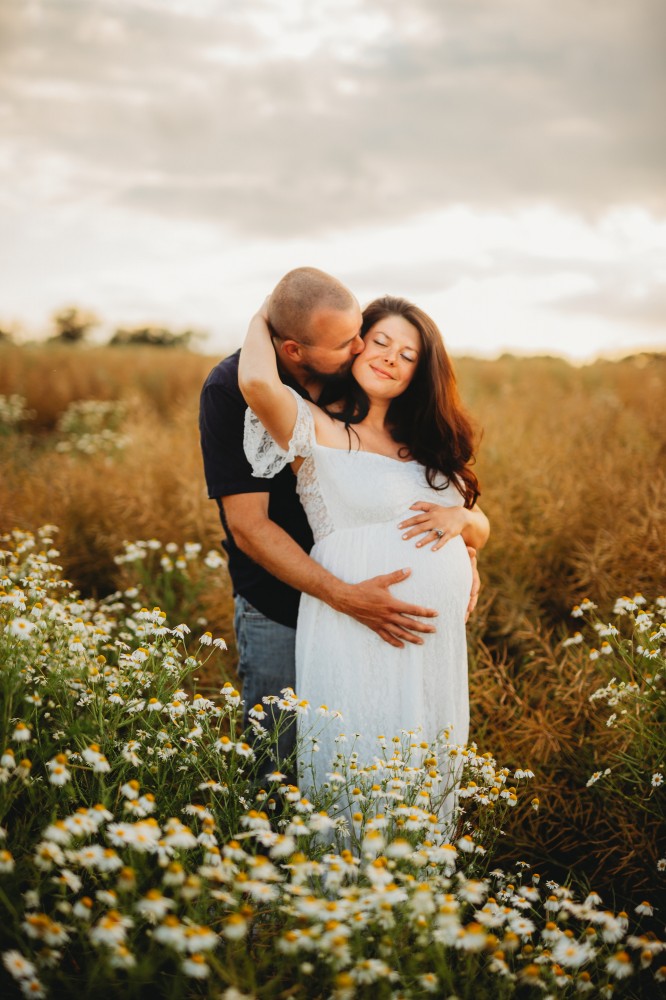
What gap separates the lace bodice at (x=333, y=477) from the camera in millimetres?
2475

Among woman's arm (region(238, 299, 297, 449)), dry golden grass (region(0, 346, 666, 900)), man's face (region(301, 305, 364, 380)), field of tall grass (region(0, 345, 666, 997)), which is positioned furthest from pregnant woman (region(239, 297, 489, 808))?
dry golden grass (region(0, 346, 666, 900))

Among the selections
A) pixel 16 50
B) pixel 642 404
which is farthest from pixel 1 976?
pixel 642 404

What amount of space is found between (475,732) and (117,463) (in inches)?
140

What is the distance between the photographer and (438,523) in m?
2.54

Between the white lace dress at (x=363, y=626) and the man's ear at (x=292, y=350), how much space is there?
171 mm

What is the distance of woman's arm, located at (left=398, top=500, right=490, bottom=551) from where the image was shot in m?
2.51

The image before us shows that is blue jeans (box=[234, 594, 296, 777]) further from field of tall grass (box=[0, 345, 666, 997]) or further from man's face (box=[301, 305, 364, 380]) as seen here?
man's face (box=[301, 305, 364, 380])

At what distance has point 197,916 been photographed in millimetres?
1430

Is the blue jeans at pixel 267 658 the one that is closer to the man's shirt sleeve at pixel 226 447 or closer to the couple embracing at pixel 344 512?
the couple embracing at pixel 344 512

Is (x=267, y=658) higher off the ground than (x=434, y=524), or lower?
lower

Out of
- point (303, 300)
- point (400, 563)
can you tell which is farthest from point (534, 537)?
point (303, 300)

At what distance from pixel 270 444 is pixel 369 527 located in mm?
454

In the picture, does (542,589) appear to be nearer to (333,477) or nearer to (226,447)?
(333,477)

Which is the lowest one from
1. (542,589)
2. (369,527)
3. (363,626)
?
(542,589)
